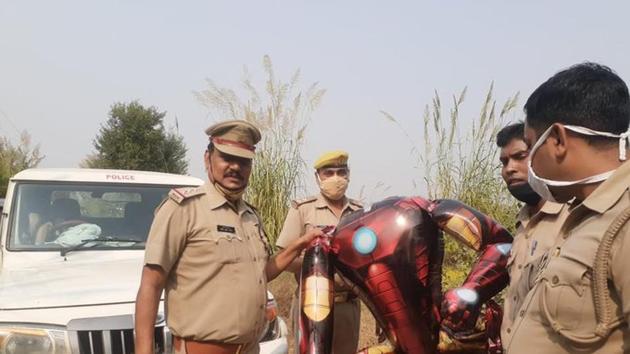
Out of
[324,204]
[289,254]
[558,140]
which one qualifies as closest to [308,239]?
[289,254]

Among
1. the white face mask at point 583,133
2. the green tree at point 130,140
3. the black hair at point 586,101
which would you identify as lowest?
the green tree at point 130,140

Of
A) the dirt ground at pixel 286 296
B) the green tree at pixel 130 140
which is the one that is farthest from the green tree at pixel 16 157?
the dirt ground at pixel 286 296

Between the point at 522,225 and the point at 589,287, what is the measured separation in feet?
3.61

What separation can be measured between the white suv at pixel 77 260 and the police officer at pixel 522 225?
140cm

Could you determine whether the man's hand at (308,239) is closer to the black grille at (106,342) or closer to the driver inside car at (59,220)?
the black grille at (106,342)

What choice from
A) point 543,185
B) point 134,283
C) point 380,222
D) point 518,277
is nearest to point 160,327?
point 134,283

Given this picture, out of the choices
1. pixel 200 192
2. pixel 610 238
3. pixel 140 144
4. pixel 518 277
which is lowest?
pixel 140 144

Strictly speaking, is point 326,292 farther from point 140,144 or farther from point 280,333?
point 140,144

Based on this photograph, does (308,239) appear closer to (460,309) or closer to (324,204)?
(460,309)

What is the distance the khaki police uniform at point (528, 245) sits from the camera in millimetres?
1676

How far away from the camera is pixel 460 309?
2062mm

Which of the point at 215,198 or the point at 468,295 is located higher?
the point at 215,198

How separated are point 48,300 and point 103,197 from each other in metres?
1.43

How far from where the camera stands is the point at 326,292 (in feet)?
7.51
